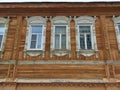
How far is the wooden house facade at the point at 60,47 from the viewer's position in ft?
34.8

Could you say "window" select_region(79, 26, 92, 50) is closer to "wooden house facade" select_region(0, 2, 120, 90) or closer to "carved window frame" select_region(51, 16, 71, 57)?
"wooden house facade" select_region(0, 2, 120, 90)

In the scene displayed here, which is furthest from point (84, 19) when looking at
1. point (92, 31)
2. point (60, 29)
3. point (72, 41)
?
point (72, 41)

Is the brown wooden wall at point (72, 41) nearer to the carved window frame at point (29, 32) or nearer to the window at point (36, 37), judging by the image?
the carved window frame at point (29, 32)

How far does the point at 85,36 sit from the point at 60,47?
1.58 meters

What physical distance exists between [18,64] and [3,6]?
383cm

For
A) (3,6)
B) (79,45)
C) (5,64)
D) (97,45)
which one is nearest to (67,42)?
(79,45)

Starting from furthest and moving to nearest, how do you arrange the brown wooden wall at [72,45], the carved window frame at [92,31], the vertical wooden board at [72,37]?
1. the vertical wooden board at [72,37]
2. the carved window frame at [92,31]
3. the brown wooden wall at [72,45]

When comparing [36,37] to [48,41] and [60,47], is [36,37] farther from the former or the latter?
[60,47]

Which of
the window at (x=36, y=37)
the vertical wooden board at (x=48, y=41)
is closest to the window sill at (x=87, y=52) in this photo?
the vertical wooden board at (x=48, y=41)

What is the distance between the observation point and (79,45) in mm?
11898

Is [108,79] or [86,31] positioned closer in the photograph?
[108,79]

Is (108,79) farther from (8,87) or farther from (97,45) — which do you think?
(8,87)

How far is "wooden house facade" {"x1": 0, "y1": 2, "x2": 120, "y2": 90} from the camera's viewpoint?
34.8 feet

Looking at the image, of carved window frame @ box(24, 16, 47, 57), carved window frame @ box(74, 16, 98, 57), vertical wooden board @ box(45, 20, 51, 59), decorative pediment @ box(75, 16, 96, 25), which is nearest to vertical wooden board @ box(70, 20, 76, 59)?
carved window frame @ box(74, 16, 98, 57)
